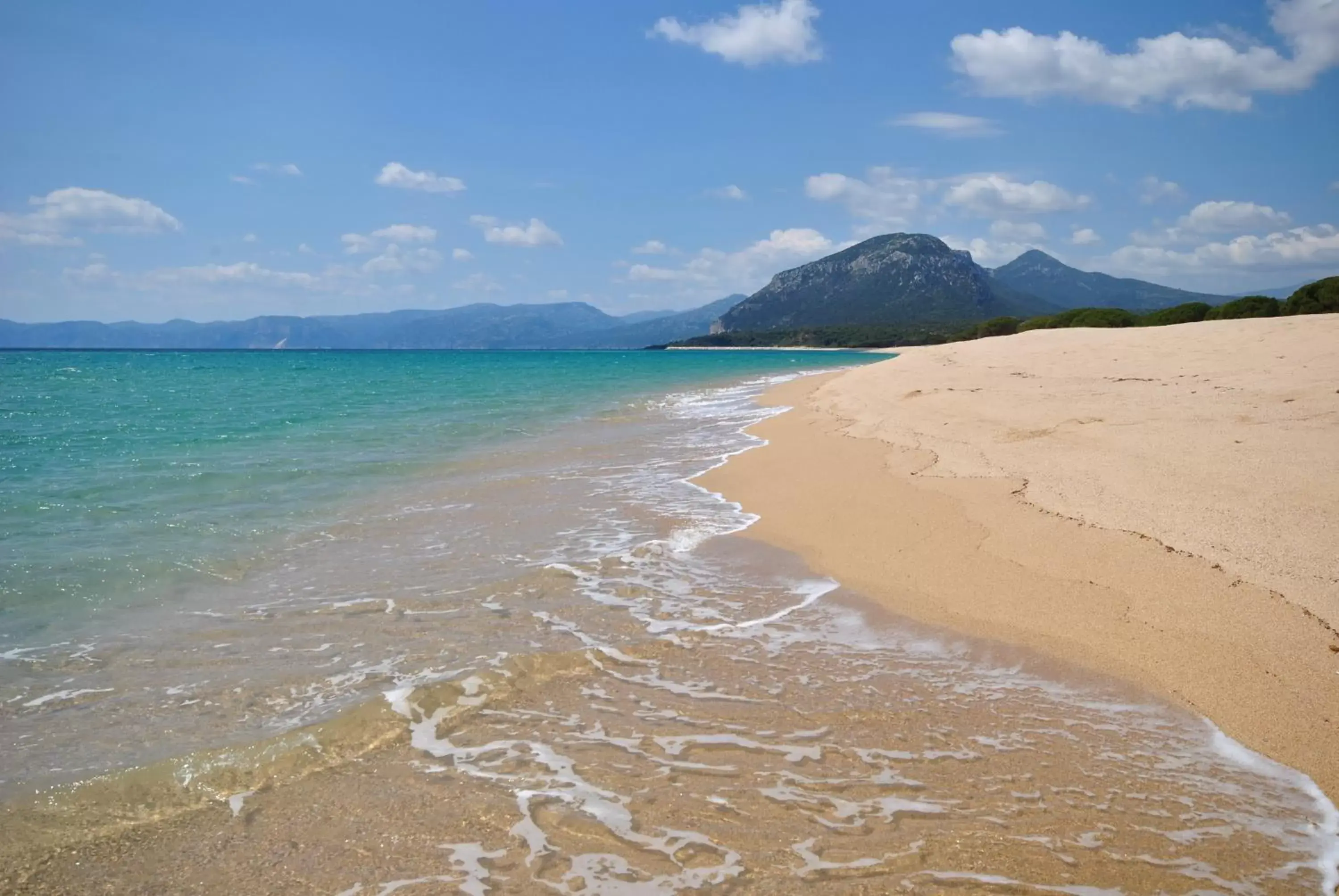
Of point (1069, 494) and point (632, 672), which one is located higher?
point (1069, 494)

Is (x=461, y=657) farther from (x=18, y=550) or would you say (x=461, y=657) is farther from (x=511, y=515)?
(x=18, y=550)

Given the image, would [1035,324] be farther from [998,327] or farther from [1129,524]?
[1129,524]

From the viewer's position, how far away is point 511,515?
10.2m

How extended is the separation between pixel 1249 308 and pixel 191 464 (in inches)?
1659

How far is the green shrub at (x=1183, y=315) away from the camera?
123 ft

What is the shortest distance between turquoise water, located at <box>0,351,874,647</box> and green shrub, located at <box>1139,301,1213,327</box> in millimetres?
25910

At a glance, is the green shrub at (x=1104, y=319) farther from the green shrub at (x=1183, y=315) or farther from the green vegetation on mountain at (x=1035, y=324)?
the green shrub at (x=1183, y=315)

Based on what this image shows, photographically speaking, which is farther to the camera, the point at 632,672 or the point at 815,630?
the point at 815,630

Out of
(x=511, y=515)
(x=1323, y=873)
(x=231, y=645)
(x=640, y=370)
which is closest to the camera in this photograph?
(x=1323, y=873)

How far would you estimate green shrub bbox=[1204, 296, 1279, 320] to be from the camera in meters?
34.7

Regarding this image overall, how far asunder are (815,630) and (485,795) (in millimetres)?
2958

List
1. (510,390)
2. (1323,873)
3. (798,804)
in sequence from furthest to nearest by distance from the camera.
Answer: (510,390)
(798,804)
(1323,873)

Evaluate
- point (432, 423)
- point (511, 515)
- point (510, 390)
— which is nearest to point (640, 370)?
point (510, 390)

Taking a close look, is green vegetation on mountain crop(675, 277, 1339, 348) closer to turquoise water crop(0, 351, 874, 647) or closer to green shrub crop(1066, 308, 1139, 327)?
green shrub crop(1066, 308, 1139, 327)
